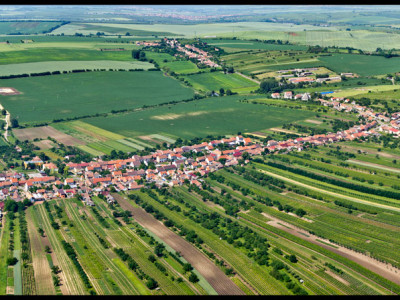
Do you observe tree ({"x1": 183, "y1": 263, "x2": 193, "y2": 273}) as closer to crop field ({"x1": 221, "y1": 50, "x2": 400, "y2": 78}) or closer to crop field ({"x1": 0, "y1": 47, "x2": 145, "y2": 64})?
crop field ({"x1": 221, "y1": 50, "x2": 400, "y2": 78})

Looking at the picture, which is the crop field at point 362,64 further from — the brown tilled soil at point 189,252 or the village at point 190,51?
the brown tilled soil at point 189,252

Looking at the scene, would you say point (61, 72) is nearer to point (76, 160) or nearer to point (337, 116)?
point (76, 160)

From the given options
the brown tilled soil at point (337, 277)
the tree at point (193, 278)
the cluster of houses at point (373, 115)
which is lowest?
the brown tilled soil at point (337, 277)

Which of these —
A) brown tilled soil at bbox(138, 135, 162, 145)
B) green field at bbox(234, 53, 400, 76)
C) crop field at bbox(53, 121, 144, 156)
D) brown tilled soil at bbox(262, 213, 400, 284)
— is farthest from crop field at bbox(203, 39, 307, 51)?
brown tilled soil at bbox(262, 213, 400, 284)

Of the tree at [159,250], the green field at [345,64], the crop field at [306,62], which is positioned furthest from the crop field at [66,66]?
the tree at [159,250]

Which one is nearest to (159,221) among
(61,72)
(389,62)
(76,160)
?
(76,160)

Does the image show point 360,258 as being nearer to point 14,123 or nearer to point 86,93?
point 14,123
